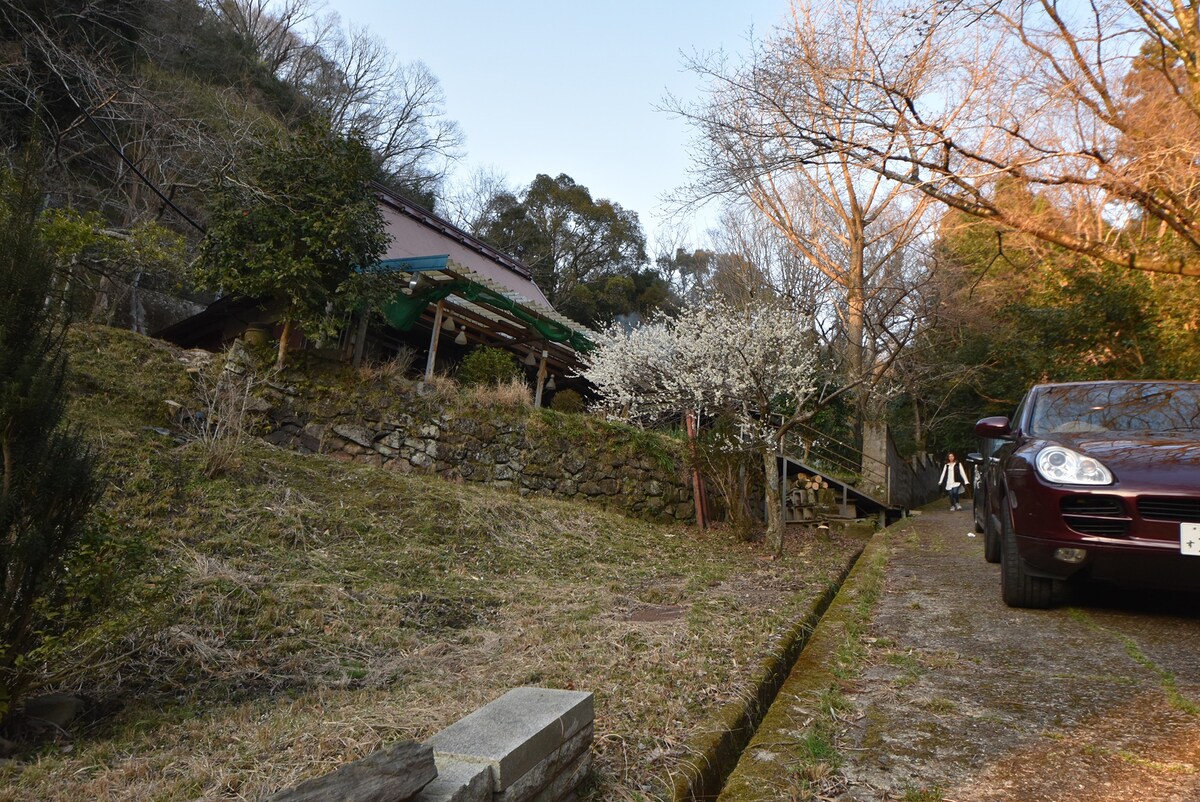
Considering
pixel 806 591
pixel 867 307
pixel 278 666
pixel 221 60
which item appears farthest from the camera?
pixel 221 60

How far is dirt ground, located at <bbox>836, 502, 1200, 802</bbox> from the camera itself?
2188 mm

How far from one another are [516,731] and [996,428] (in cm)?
409

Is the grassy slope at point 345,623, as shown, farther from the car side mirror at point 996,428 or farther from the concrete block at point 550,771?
the car side mirror at point 996,428

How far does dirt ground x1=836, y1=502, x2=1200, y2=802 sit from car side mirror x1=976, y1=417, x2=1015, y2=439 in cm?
113

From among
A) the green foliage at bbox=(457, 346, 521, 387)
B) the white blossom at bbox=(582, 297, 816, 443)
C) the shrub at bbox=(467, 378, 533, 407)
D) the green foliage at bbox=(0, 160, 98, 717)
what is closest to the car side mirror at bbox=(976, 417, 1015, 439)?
the white blossom at bbox=(582, 297, 816, 443)

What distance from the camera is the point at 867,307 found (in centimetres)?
1653

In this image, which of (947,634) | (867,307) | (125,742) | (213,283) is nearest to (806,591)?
(947,634)

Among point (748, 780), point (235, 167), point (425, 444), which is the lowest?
point (748, 780)

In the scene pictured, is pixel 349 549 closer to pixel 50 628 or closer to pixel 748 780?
pixel 50 628

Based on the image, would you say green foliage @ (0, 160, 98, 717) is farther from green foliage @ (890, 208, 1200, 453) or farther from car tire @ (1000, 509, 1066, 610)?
green foliage @ (890, 208, 1200, 453)

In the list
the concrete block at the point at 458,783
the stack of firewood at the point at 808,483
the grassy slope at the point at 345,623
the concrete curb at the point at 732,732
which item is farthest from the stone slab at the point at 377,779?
the stack of firewood at the point at 808,483

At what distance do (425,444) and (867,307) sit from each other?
37.8ft

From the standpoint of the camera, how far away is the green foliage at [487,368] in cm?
1171

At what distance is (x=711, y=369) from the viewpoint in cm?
1110
